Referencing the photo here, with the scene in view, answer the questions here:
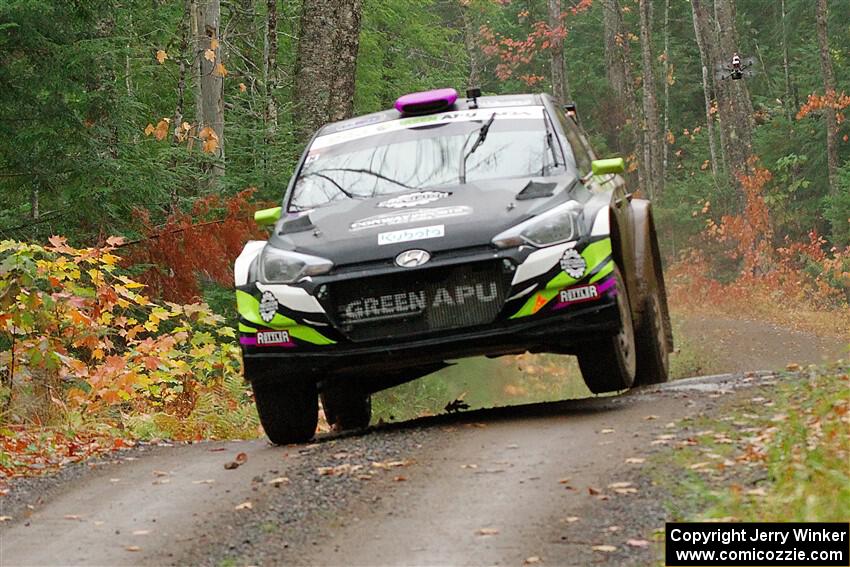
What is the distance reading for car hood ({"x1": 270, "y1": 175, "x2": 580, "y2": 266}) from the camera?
8031 millimetres

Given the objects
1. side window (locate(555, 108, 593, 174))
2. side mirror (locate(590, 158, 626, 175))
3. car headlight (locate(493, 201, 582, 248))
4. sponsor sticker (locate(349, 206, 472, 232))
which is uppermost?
side window (locate(555, 108, 593, 174))

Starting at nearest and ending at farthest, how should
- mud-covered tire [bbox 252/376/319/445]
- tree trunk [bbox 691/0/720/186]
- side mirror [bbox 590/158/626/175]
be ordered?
mud-covered tire [bbox 252/376/319/445] → side mirror [bbox 590/158/626/175] → tree trunk [bbox 691/0/720/186]

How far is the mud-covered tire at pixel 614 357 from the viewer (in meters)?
8.41

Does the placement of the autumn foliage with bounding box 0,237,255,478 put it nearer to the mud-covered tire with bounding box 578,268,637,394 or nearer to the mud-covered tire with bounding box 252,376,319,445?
the mud-covered tire with bounding box 252,376,319,445

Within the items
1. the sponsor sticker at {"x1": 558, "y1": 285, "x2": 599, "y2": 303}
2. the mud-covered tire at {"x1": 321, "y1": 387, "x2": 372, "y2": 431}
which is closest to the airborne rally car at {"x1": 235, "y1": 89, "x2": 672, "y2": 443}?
the sponsor sticker at {"x1": 558, "y1": 285, "x2": 599, "y2": 303}

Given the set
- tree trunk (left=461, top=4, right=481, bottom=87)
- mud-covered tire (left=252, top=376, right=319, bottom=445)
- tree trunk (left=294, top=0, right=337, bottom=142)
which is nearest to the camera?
mud-covered tire (left=252, top=376, right=319, bottom=445)

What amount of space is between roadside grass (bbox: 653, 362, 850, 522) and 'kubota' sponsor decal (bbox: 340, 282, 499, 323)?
1.37m

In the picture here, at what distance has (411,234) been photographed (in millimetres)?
8070

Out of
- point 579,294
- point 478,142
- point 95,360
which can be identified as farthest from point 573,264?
point 95,360

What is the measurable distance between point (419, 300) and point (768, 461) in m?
2.52

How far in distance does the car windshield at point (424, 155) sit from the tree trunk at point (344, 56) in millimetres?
5270

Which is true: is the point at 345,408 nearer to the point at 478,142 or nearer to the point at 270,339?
the point at 270,339

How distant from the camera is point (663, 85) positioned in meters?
52.3

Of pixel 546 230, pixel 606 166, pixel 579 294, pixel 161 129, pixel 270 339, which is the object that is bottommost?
pixel 270 339
